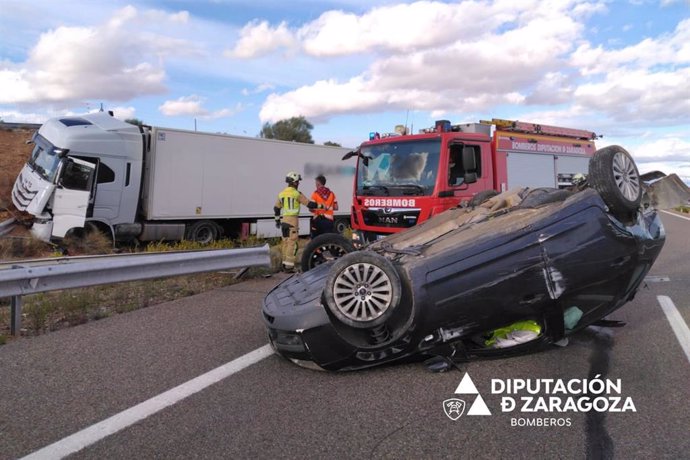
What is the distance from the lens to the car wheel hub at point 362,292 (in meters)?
3.79

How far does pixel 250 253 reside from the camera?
838 cm

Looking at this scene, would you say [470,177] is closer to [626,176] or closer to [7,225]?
[626,176]

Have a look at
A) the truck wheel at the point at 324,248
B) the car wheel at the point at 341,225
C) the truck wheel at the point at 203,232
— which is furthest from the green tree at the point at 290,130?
the truck wheel at the point at 324,248

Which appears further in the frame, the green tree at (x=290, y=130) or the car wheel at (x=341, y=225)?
the green tree at (x=290, y=130)

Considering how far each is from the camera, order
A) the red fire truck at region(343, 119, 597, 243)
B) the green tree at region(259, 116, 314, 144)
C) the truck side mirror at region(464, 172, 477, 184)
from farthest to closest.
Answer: the green tree at region(259, 116, 314, 144), the truck side mirror at region(464, 172, 477, 184), the red fire truck at region(343, 119, 597, 243)

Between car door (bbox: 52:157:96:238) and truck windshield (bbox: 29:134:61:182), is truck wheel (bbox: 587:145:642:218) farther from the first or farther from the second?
truck windshield (bbox: 29:134:61:182)

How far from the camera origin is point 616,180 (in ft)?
14.4

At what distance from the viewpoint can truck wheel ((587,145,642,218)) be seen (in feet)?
14.1

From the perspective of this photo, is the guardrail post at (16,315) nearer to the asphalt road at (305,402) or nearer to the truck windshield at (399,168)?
the asphalt road at (305,402)

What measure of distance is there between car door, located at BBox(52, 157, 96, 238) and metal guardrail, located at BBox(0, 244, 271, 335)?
5.29 meters

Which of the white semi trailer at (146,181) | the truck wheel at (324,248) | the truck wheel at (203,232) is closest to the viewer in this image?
the truck wheel at (324,248)

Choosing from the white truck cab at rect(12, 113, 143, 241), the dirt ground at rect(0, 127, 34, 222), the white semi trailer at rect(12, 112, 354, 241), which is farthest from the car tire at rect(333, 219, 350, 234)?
the dirt ground at rect(0, 127, 34, 222)

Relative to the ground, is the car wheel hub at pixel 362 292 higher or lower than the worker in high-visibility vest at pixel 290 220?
lower
